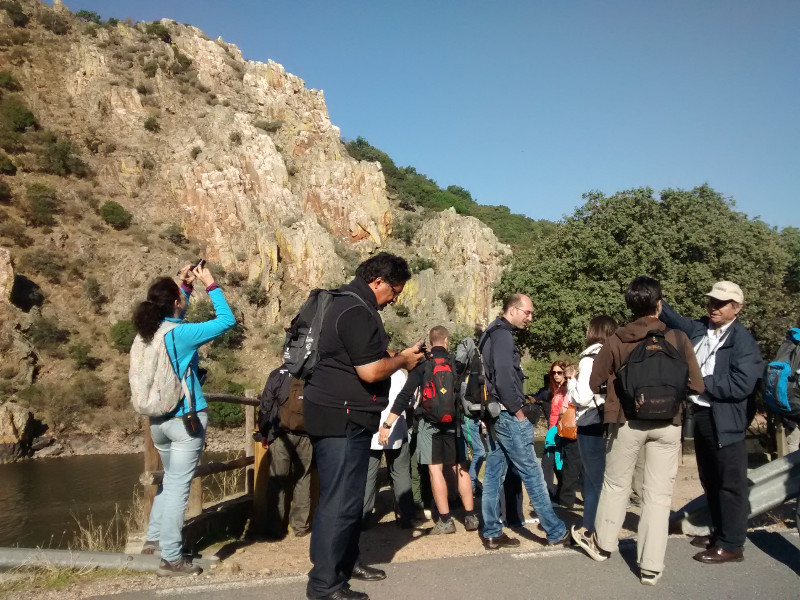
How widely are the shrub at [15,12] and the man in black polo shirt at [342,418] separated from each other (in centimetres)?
6514

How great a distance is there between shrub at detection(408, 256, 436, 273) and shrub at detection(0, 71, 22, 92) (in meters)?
33.2

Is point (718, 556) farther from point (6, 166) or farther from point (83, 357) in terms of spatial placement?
point (6, 166)

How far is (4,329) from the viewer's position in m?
33.7

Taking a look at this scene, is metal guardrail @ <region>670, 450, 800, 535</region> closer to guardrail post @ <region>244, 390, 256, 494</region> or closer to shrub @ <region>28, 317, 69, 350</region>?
guardrail post @ <region>244, 390, 256, 494</region>

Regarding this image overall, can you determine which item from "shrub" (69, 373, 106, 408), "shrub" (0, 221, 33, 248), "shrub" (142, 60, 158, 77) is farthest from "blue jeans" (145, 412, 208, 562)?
"shrub" (142, 60, 158, 77)

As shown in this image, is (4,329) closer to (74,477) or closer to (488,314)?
(74,477)

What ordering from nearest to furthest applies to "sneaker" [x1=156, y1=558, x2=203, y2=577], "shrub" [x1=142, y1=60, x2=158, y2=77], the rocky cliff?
1. "sneaker" [x1=156, y1=558, x2=203, y2=577]
2. the rocky cliff
3. "shrub" [x1=142, y1=60, x2=158, y2=77]

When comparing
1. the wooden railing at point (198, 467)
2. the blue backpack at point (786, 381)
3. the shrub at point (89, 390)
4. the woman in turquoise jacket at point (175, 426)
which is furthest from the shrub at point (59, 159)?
the blue backpack at point (786, 381)

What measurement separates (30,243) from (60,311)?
19.4 ft

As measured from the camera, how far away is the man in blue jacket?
4.93 m

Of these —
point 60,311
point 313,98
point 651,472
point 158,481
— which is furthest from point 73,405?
point 313,98

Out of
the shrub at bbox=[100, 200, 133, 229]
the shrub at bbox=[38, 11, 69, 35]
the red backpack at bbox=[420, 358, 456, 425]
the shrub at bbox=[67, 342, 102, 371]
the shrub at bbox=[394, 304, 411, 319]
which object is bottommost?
the shrub at bbox=[67, 342, 102, 371]

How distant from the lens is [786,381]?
13.9 feet

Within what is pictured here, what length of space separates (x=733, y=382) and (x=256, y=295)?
40488mm
